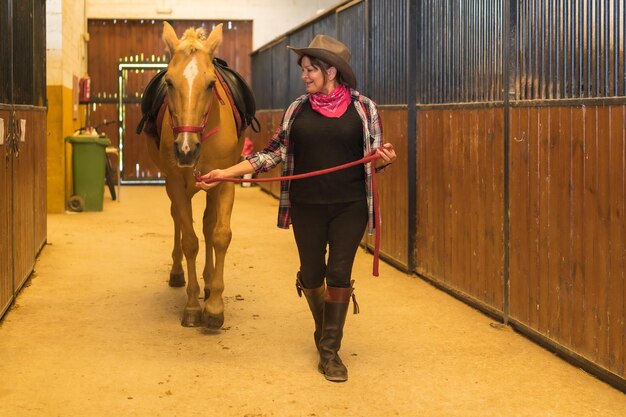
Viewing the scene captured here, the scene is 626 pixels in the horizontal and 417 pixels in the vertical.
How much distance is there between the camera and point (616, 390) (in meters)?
4.51

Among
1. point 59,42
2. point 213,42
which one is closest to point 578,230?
point 213,42

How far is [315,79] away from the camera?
476 centimetres

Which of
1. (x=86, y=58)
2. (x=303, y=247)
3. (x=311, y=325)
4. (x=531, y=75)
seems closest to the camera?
(x=303, y=247)

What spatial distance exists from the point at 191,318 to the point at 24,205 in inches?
83.6

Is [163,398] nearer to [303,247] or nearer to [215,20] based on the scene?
[303,247]

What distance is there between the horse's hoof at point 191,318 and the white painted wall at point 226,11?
14.4m

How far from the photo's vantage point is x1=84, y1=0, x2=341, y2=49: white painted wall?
19234 mm

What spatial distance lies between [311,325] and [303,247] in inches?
46.6

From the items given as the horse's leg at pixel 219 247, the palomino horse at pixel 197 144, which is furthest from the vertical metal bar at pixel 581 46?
the horse's leg at pixel 219 247

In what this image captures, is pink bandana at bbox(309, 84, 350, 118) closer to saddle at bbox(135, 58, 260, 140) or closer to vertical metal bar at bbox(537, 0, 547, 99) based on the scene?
vertical metal bar at bbox(537, 0, 547, 99)

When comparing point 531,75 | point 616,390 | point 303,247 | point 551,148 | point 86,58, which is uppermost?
point 86,58

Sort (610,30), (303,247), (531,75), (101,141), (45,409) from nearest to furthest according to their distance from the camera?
(45,409), (610,30), (303,247), (531,75), (101,141)

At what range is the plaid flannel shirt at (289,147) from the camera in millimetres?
4809

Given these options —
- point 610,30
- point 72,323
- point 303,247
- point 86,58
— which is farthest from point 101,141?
point 610,30
